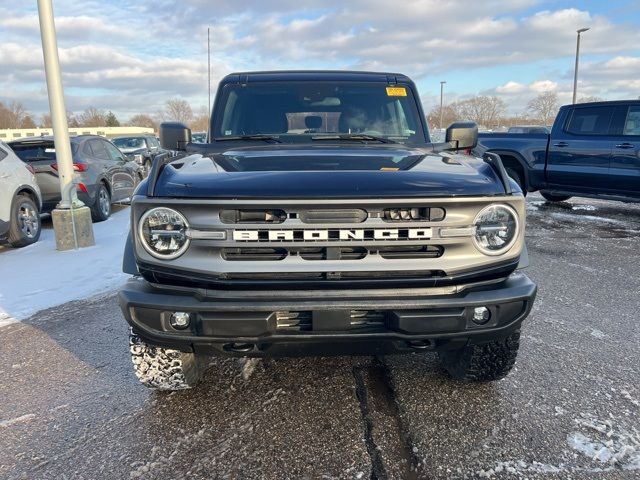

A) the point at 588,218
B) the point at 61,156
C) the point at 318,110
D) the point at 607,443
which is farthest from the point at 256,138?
the point at 588,218

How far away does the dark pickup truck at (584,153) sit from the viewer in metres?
7.92

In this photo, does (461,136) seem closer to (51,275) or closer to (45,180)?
(51,275)

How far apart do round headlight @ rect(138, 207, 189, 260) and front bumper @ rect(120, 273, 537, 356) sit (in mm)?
169

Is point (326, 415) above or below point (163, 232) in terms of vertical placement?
below

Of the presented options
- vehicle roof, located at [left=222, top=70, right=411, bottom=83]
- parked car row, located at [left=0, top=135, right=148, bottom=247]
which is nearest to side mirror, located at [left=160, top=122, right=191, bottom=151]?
vehicle roof, located at [left=222, top=70, right=411, bottom=83]

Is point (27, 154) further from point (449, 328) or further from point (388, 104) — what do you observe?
point (449, 328)

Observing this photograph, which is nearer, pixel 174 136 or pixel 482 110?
pixel 174 136

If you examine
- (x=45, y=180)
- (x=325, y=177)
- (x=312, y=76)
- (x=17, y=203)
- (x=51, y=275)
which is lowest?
(x=51, y=275)

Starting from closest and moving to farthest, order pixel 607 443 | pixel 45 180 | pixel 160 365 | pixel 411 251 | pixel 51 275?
1. pixel 411 251
2. pixel 607 443
3. pixel 160 365
4. pixel 51 275
5. pixel 45 180

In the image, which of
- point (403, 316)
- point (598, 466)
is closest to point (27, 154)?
point (403, 316)

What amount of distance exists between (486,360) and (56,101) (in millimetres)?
6032

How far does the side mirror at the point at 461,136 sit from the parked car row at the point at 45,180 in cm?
495

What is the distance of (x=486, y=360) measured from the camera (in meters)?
2.69

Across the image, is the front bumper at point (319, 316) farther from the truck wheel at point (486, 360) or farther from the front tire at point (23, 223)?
the front tire at point (23, 223)
